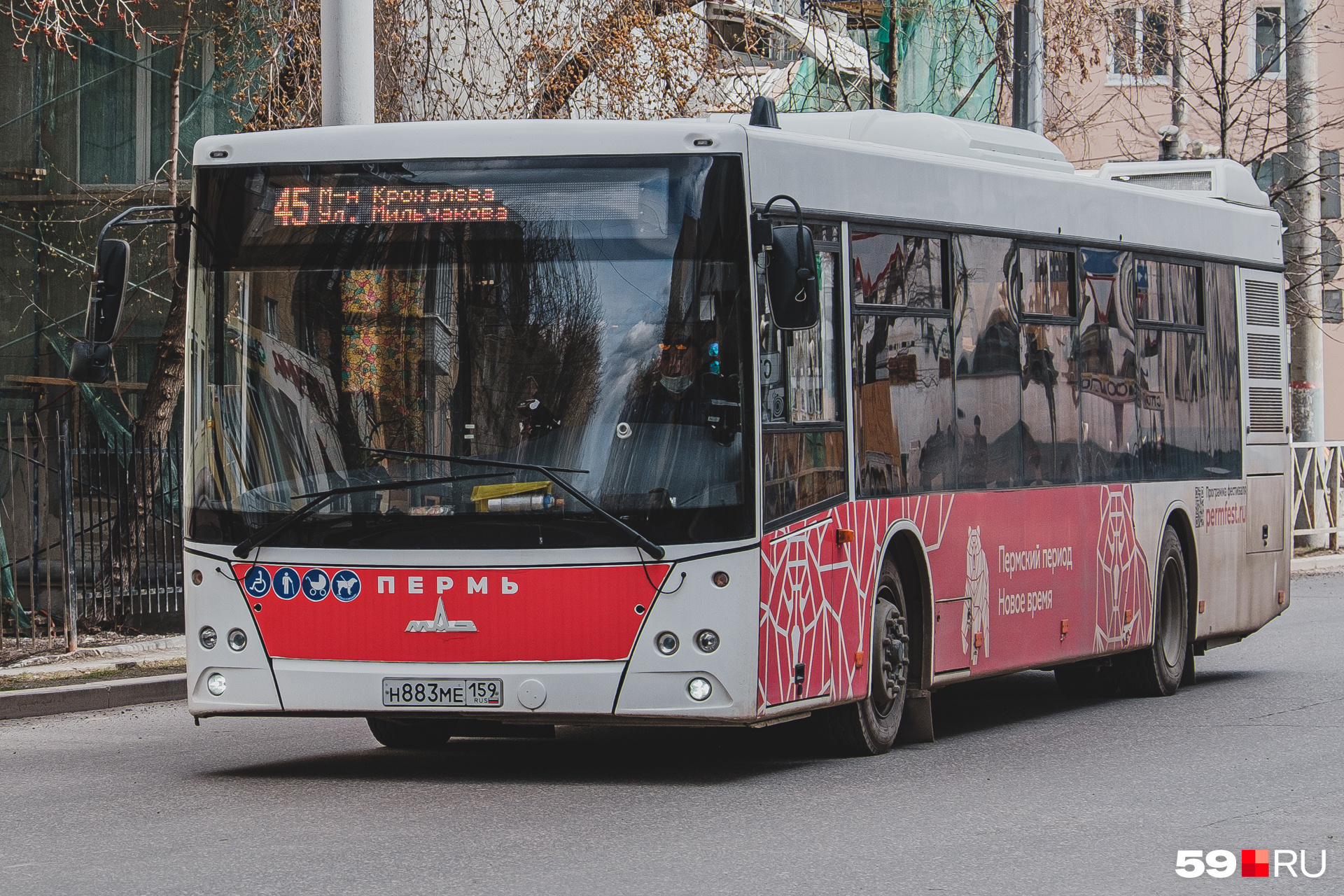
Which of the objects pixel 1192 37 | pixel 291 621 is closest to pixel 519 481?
pixel 291 621

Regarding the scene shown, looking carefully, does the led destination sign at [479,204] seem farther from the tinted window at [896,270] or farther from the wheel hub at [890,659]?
the wheel hub at [890,659]

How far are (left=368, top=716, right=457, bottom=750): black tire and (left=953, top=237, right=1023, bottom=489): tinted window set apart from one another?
310cm

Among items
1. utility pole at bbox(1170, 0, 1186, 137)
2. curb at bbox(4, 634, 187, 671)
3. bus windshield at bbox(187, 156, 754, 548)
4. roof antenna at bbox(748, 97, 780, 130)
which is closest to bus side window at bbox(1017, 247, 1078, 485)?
roof antenna at bbox(748, 97, 780, 130)

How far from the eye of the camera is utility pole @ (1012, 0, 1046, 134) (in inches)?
853

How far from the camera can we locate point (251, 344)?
364 inches

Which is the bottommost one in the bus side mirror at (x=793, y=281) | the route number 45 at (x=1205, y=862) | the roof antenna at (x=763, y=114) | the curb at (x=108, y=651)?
the route number 45 at (x=1205, y=862)

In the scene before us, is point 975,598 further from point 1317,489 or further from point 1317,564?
point 1317,489

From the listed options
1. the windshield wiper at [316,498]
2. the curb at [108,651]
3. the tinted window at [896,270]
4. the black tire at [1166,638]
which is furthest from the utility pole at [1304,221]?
the windshield wiper at [316,498]

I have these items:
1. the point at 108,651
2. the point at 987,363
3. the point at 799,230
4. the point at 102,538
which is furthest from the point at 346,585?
the point at 102,538

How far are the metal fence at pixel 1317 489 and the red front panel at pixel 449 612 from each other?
21187 mm

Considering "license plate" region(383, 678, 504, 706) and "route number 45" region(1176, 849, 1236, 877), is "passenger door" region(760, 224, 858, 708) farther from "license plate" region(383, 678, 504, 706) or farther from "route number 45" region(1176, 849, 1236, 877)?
"route number 45" region(1176, 849, 1236, 877)

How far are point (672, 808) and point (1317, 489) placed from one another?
22.7 m

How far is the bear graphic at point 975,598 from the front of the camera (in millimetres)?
11094

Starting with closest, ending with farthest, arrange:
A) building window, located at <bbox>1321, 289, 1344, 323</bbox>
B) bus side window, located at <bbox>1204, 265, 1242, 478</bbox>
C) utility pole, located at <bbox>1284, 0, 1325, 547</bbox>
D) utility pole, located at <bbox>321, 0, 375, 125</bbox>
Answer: bus side window, located at <bbox>1204, 265, 1242, 478</bbox>
utility pole, located at <bbox>321, 0, 375, 125</bbox>
utility pole, located at <bbox>1284, 0, 1325, 547</bbox>
building window, located at <bbox>1321, 289, 1344, 323</bbox>
